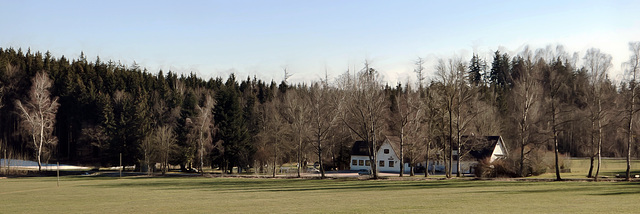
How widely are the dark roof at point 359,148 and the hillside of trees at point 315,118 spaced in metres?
1.87

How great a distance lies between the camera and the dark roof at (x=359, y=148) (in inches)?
3115

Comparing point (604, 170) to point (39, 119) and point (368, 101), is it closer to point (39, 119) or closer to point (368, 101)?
point (368, 101)

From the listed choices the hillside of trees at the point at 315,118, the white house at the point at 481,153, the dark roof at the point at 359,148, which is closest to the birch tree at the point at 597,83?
the hillside of trees at the point at 315,118

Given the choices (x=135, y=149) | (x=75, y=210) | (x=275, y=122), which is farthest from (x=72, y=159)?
(x=75, y=210)

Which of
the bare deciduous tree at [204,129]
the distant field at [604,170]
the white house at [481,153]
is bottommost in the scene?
the distant field at [604,170]

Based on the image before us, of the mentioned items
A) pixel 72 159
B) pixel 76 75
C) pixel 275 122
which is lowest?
pixel 72 159

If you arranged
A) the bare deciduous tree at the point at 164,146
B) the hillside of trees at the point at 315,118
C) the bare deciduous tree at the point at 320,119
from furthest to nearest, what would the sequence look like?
the bare deciduous tree at the point at 164,146 < the bare deciduous tree at the point at 320,119 < the hillside of trees at the point at 315,118

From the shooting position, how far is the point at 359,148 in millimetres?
80062

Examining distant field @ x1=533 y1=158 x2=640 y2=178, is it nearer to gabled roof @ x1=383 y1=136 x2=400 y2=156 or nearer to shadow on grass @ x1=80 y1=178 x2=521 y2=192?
shadow on grass @ x1=80 y1=178 x2=521 y2=192

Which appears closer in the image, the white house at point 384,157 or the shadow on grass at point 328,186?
the shadow on grass at point 328,186

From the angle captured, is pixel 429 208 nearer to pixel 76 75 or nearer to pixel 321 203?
pixel 321 203

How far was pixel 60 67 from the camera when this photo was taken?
104 metres

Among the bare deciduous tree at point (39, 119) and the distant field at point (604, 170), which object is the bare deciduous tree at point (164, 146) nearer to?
the bare deciduous tree at point (39, 119)

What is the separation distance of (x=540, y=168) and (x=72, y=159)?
78309 mm
